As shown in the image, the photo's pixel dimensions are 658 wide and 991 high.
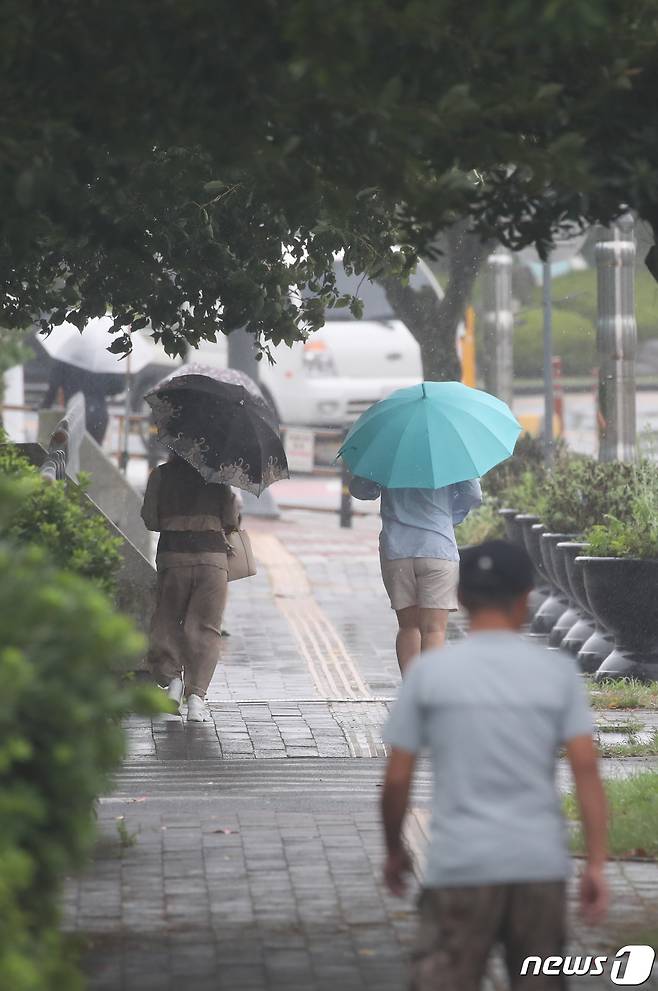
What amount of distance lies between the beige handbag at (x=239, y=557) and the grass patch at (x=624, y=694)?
2.09 metres

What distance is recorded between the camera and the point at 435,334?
54.9ft

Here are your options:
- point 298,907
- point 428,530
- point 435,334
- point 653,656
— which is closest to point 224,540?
point 428,530

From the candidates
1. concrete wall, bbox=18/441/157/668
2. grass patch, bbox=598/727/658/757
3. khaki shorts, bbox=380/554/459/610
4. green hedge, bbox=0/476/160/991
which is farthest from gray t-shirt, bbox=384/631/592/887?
concrete wall, bbox=18/441/157/668

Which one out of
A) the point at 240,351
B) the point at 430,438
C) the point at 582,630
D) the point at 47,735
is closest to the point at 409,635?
the point at 430,438

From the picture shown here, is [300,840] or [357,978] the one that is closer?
[357,978]

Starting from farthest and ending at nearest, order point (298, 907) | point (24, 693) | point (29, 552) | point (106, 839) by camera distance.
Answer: point (106, 839) → point (298, 907) → point (29, 552) → point (24, 693)

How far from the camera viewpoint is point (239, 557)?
34.3 feet

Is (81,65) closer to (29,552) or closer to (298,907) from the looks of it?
(29,552)

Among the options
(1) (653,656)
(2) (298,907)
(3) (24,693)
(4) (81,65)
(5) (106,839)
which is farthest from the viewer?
(1) (653,656)

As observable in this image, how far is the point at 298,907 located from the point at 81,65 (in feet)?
9.58

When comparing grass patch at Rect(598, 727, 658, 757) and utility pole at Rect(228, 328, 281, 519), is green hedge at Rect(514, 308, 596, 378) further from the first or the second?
grass patch at Rect(598, 727, 658, 757)

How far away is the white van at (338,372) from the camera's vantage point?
93.3 feet

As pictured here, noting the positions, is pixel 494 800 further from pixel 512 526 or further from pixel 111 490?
pixel 111 490

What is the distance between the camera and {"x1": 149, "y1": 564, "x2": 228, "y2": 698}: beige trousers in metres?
10.0
